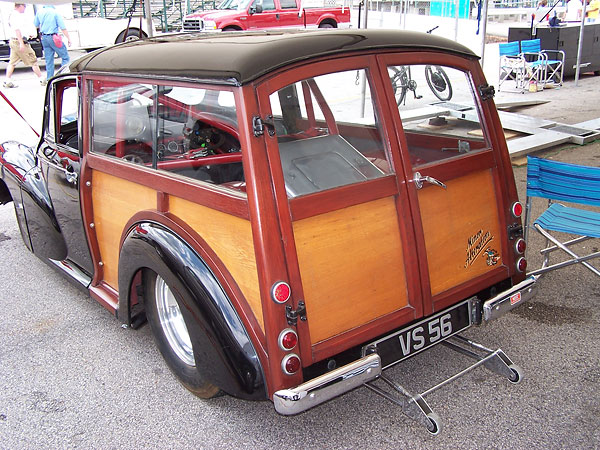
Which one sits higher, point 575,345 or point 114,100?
point 114,100

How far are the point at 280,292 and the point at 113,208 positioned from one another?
4.94 ft

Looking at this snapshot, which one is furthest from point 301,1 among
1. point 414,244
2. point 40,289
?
point 414,244

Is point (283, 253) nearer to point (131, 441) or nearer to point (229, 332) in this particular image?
point (229, 332)

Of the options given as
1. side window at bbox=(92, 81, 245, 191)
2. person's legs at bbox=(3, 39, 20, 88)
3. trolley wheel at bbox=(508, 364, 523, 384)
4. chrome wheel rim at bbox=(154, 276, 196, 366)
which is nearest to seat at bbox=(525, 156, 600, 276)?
trolley wheel at bbox=(508, 364, 523, 384)

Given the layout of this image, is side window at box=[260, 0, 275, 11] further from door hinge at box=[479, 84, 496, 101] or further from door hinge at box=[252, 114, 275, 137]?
door hinge at box=[252, 114, 275, 137]

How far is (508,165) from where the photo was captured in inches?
122

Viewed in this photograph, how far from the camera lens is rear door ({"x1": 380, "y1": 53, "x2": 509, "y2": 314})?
9.09ft

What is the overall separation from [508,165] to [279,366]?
1.67m

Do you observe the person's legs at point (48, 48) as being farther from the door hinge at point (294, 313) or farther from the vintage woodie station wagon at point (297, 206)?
the door hinge at point (294, 313)

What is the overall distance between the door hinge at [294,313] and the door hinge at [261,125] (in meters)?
0.70

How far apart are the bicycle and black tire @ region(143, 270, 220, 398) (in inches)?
62.3

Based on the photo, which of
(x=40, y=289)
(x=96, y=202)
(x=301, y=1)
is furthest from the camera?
(x=301, y=1)

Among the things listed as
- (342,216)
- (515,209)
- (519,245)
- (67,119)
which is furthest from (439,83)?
(67,119)

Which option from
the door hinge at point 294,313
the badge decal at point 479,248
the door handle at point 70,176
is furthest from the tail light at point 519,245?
the door handle at point 70,176
